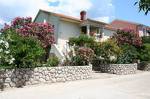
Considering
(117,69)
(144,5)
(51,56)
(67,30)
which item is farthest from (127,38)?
(144,5)

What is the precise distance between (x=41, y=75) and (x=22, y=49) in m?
2.44

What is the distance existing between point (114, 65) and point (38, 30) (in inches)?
327

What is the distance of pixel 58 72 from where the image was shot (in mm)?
20734

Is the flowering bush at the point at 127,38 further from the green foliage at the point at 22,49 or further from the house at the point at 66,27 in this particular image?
the green foliage at the point at 22,49

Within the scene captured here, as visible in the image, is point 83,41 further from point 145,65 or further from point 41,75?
point 41,75

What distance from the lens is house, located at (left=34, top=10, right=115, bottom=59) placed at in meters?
35.2

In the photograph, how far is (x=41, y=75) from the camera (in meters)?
19.5

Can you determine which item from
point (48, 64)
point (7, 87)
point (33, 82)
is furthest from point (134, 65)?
point (7, 87)

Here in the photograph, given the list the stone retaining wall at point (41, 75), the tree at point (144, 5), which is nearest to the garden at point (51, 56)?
the stone retaining wall at point (41, 75)

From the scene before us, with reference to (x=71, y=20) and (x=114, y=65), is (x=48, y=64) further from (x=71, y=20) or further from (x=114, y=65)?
(x=71, y=20)

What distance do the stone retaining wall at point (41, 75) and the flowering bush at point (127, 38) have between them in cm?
1303

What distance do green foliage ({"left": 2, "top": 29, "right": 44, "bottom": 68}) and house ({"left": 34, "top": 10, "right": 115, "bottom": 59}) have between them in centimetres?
1361

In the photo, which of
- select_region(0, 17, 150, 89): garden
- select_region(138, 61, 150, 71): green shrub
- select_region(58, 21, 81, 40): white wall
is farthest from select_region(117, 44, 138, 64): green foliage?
select_region(58, 21, 81, 40): white wall

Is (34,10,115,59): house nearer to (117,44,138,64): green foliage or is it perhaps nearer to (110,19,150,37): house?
(117,44,138,64): green foliage
